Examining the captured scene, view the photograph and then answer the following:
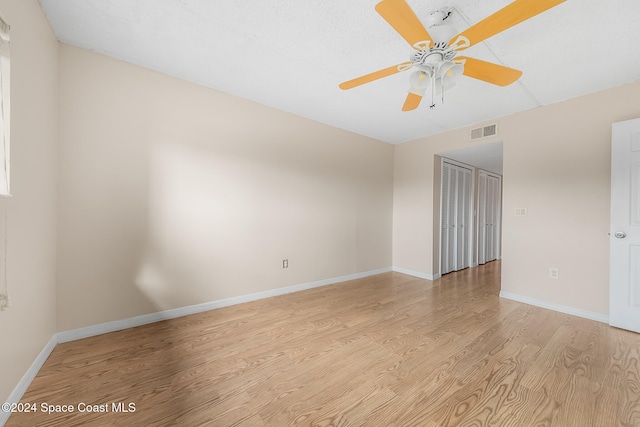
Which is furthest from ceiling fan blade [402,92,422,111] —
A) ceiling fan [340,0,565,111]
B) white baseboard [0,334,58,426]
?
white baseboard [0,334,58,426]

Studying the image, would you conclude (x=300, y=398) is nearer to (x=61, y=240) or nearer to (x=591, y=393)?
(x=591, y=393)

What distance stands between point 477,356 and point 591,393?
0.59 m

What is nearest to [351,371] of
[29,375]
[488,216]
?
[29,375]

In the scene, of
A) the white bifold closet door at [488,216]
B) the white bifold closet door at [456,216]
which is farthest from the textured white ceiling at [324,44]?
the white bifold closet door at [488,216]

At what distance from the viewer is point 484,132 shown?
3.43 meters

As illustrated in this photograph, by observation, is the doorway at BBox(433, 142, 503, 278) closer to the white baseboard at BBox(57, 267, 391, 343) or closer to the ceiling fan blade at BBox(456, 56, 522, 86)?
the ceiling fan blade at BBox(456, 56, 522, 86)

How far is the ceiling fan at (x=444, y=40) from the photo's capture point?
1.13 metres

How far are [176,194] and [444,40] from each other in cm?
258

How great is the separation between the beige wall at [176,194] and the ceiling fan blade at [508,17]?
2.34m

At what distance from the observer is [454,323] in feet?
7.95

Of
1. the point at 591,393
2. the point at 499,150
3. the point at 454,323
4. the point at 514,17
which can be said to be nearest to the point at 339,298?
the point at 454,323

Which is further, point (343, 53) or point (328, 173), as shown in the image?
point (328, 173)

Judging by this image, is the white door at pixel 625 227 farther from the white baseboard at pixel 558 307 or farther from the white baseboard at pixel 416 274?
the white baseboard at pixel 416 274

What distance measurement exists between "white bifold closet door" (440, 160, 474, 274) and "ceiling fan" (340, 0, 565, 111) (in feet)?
9.65
